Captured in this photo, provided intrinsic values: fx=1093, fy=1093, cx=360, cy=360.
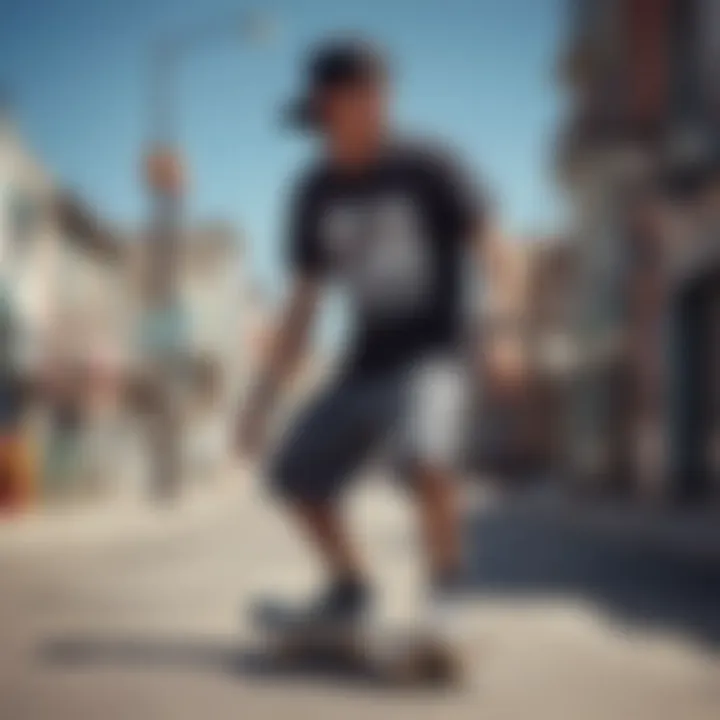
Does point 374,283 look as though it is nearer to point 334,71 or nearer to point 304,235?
point 304,235

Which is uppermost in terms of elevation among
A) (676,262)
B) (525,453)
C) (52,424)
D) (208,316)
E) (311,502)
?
(676,262)

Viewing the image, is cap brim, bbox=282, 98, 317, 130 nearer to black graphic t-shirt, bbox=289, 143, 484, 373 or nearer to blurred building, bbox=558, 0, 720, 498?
black graphic t-shirt, bbox=289, 143, 484, 373

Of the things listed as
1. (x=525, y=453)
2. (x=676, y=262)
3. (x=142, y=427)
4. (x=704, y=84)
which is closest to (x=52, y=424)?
(x=142, y=427)

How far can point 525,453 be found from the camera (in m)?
1.89

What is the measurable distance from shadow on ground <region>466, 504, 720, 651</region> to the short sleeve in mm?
519

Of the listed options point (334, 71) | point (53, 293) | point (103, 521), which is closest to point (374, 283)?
point (334, 71)

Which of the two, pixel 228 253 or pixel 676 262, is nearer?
pixel 228 253

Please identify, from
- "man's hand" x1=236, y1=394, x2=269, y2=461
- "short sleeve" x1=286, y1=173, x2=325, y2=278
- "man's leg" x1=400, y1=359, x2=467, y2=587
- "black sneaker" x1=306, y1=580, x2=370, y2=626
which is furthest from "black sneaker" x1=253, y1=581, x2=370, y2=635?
"short sleeve" x1=286, y1=173, x2=325, y2=278

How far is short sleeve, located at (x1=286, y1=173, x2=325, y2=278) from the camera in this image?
1.49 metres

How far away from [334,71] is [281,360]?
0.41 metres

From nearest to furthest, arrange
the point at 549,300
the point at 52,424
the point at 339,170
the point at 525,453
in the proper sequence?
the point at 339,170 < the point at 549,300 < the point at 525,453 < the point at 52,424

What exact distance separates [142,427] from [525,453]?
0.76 m

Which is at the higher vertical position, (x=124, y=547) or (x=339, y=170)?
(x=339, y=170)

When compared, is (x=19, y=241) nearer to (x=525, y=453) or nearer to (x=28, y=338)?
(x=28, y=338)
